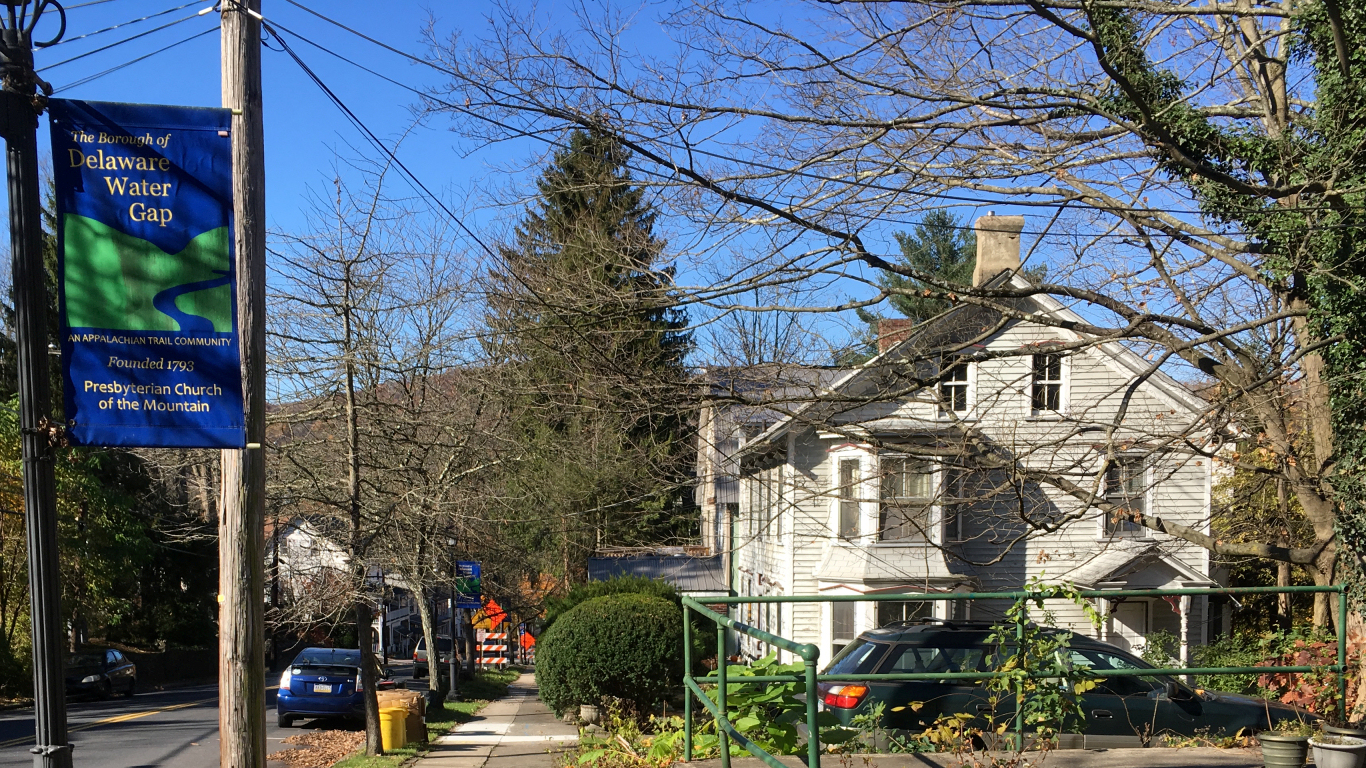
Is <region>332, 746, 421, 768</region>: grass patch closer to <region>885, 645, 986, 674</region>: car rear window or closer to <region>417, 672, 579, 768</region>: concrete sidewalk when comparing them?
<region>417, 672, 579, 768</region>: concrete sidewalk

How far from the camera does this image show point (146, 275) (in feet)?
18.6

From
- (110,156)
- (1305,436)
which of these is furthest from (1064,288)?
(110,156)

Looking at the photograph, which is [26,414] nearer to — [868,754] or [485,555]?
[868,754]

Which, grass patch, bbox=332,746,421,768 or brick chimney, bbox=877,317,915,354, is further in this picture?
grass patch, bbox=332,746,421,768

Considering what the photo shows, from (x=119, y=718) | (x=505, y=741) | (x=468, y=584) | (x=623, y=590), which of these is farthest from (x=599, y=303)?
(x=119, y=718)

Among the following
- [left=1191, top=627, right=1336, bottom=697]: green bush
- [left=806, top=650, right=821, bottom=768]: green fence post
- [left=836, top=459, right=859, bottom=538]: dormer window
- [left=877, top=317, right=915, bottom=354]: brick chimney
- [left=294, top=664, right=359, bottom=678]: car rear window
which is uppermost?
[left=877, top=317, right=915, bottom=354]: brick chimney

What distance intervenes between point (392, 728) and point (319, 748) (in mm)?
2155

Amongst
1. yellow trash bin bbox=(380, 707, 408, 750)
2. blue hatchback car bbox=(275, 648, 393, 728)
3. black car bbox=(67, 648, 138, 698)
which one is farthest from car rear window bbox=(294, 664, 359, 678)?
black car bbox=(67, 648, 138, 698)

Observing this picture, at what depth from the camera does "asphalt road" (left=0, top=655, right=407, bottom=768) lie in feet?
49.2

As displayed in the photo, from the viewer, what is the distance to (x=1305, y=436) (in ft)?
42.3

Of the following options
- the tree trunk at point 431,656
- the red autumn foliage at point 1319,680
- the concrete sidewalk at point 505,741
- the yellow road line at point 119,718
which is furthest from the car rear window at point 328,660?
the red autumn foliage at point 1319,680

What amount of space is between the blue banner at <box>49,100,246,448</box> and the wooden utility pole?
29 centimetres

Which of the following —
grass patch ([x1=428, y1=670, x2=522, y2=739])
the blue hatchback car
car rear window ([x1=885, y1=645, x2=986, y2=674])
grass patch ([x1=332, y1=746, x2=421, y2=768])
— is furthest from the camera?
the blue hatchback car

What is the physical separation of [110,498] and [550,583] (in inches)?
679
